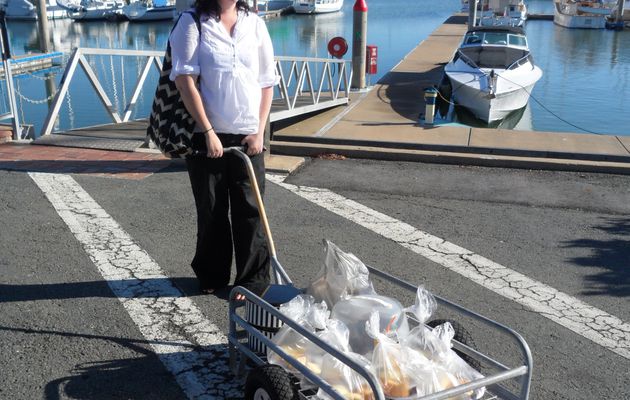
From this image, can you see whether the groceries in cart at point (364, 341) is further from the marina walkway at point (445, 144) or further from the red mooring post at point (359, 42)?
the red mooring post at point (359, 42)

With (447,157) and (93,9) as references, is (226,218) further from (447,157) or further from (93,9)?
(93,9)

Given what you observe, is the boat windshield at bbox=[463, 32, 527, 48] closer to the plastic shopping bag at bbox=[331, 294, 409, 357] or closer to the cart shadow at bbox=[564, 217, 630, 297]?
the cart shadow at bbox=[564, 217, 630, 297]

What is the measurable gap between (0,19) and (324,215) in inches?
206

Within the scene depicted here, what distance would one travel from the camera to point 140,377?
3543mm

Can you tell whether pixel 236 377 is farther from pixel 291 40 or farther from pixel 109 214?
pixel 291 40

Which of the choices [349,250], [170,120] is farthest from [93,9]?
[170,120]

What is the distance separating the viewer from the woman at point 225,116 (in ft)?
12.8

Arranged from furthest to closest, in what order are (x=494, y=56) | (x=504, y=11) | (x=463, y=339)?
(x=504, y=11) → (x=494, y=56) → (x=463, y=339)

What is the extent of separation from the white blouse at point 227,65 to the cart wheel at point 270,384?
1640mm

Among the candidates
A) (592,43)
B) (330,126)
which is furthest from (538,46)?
(330,126)

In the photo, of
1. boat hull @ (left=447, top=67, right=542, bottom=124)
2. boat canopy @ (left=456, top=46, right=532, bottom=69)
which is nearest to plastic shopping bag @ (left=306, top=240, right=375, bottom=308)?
boat hull @ (left=447, top=67, right=542, bottom=124)

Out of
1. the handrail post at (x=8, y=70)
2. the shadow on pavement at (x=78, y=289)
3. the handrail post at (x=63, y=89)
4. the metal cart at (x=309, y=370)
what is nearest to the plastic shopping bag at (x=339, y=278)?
the metal cart at (x=309, y=370)

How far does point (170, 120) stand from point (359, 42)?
36.7 feet

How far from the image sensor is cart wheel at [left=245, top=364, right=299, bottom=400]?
2.84 m
